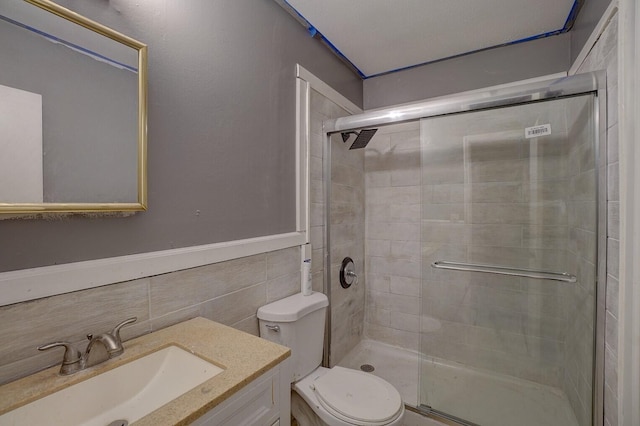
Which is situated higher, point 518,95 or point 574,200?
point 518,95

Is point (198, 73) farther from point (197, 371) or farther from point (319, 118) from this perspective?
point (197, 371)

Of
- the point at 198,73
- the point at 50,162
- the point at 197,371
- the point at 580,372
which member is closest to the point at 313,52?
the point at 198,73

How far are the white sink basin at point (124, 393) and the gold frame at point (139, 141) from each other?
468mm

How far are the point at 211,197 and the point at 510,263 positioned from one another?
1664 mm

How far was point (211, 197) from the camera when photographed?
1.22m

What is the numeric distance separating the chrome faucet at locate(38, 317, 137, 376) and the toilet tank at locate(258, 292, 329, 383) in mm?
652

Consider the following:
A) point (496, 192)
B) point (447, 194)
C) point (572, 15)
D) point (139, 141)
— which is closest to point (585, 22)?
point (572, 15)

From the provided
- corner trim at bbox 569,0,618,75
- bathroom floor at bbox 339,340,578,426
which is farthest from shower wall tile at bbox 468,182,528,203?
bathroom floor at bbox 339,340,578,426

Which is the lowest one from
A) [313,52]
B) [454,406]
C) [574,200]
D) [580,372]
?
[454,406]

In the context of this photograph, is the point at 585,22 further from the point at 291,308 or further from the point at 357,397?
the point at 357,397

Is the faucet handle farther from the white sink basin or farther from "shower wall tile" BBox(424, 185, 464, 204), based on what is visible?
"shower wall tile" BBox(424, 185, 464, 204)

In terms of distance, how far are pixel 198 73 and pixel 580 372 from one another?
2.25m

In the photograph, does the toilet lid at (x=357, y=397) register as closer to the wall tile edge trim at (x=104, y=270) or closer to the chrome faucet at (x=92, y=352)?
the wall tile edge trim at (x=104, y=270)

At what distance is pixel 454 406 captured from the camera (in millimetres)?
1662
